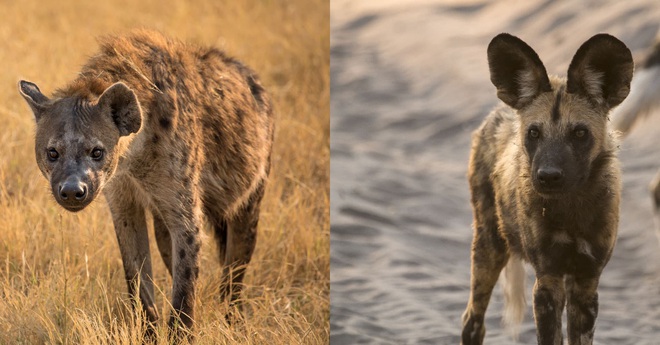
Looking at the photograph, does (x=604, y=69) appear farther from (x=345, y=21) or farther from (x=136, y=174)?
(x=345, y=21)

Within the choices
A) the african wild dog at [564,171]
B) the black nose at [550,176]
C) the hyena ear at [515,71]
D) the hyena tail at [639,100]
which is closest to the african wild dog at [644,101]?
the hyena tail at [639,100]

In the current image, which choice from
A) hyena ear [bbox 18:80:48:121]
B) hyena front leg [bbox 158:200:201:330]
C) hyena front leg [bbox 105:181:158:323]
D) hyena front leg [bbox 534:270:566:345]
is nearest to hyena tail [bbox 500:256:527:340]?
hyena front leg [bbox 534:270:566:345]

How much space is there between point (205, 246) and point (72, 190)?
1097 millimetres

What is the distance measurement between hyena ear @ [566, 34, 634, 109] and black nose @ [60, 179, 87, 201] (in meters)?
1.56

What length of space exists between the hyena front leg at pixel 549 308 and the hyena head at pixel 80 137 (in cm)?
146

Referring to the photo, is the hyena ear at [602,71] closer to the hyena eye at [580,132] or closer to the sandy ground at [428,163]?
the hyena eye at [580,132]

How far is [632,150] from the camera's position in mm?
5973

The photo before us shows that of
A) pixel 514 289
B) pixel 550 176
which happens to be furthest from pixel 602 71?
pixel 514 289

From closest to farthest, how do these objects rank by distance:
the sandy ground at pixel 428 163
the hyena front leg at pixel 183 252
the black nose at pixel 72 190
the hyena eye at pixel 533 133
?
the hyena eye at pixel 533 133, the black nose at pixel 72 190, the hyena front leg at pixel 183 252, the sandy ground at pixel 428 163

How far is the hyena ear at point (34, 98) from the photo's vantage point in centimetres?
376

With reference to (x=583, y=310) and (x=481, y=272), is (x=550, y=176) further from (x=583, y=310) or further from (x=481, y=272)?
(x=481, y=272)

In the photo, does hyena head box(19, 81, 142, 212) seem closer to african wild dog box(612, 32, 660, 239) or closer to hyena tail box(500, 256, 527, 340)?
hyena tail box(500, 256, 527, 340)

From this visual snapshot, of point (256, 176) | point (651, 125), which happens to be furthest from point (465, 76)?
point (256, 176)

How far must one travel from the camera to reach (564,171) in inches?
127
